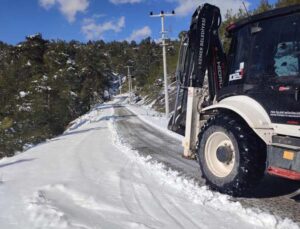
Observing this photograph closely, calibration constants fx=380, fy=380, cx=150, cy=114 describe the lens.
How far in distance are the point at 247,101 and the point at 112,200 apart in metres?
2.62

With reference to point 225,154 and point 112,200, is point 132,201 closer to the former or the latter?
point 112,200

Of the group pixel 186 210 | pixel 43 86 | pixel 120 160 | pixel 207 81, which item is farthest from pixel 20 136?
pixel 186 210

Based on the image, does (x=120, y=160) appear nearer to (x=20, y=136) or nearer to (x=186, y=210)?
(x=186, y=210)

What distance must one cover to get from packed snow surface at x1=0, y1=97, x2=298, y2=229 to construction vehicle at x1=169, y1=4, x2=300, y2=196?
0.61 m

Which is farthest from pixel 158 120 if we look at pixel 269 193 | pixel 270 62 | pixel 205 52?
pixel 270 62

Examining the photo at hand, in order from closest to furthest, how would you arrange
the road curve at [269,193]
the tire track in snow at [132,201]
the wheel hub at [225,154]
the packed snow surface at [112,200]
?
the packed snow surface at [112,200] → the tire track in snow at [132,201] → the road curve at [269,193] → the wheel hub at [225,154]

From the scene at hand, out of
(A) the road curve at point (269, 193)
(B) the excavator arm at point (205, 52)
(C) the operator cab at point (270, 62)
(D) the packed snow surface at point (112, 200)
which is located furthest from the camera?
(B) the excavator arm at point (205, 52)

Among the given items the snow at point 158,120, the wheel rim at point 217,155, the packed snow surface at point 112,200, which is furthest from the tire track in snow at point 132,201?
the snow at point 158,120

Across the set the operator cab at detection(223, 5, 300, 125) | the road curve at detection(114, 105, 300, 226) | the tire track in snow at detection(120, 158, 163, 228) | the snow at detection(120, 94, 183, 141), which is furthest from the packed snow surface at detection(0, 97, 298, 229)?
the snow at detection(120, 94, 183, 141)

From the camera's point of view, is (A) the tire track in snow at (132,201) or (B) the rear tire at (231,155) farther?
(B) the rear tire at (231,155)

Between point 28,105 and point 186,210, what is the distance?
23949 millimetres

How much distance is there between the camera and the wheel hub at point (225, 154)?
609cm

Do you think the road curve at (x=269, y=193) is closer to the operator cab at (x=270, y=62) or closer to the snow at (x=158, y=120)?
the operator cab at (x=270, y=62)

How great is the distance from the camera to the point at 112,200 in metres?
5.93
